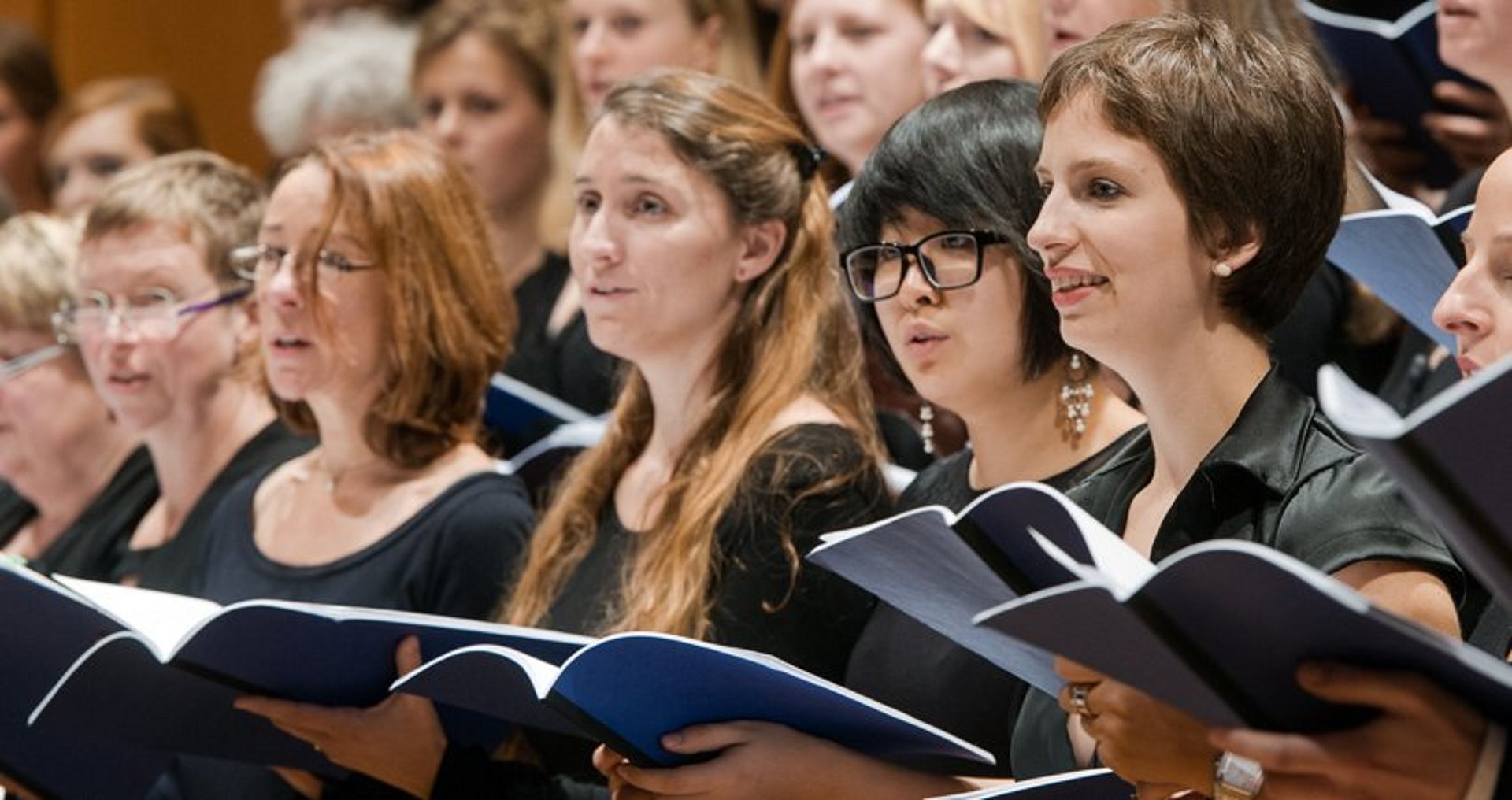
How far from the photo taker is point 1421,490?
1203 mm

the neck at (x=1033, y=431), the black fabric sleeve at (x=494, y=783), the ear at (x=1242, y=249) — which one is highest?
the ear at (x=1242, y=249)

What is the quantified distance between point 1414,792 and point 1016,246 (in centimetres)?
95

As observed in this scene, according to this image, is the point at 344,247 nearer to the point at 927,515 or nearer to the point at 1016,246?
the point at 1016,246

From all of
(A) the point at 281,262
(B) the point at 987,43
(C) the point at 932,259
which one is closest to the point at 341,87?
(A) the point at 281,262

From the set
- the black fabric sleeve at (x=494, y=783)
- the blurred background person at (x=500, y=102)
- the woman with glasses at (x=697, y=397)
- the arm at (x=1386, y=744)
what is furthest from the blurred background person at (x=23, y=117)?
the arm at (x=1386, y=744)

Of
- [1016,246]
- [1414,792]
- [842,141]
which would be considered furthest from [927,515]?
[842,141]

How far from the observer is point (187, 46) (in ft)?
19.7

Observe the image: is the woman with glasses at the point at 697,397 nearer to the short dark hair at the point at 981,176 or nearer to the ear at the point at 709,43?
the short dark hair at the point at 981,176

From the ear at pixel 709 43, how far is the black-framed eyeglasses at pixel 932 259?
1.69 metres

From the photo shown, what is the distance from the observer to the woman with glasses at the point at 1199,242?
68.5 inches

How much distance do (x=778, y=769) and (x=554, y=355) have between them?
187 cm

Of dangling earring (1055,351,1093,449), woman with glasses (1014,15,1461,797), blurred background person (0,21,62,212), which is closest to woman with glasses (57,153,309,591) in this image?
dangling earring (1055,351,1093,449)

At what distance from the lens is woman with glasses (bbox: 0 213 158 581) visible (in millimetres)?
3463

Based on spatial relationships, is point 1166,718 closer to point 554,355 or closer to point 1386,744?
point 1386,744
